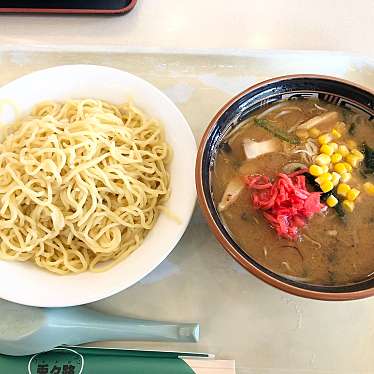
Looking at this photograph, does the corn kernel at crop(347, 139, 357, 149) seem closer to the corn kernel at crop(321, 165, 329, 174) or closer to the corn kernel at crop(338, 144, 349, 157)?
the corn kernel at crop(338, 144, 349, 157)

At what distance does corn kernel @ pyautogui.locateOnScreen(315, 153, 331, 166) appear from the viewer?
5.76 feet

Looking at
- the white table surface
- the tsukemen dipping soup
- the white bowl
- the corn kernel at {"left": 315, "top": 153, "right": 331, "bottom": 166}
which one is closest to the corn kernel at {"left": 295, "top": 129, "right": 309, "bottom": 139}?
the tsukemen dipping soup

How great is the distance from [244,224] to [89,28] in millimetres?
1379

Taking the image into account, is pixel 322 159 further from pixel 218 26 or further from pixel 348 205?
pixel 218 26

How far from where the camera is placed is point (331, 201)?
1.70m

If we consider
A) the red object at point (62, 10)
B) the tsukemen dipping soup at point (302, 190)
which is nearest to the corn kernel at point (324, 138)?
the tsukemen dipping soup at point (302, 190)

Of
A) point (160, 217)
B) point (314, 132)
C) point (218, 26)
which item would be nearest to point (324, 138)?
point (314, 132)

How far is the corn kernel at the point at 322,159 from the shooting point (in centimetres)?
176

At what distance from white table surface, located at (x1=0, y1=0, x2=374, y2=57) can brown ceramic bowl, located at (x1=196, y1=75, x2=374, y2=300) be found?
2.04 ft

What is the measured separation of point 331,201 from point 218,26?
1.22m

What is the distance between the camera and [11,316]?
162 cm

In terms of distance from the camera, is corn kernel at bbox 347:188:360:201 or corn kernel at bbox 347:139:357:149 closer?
corn kernel at bbox 347:188:360:201

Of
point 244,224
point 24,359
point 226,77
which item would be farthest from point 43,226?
point 226,77

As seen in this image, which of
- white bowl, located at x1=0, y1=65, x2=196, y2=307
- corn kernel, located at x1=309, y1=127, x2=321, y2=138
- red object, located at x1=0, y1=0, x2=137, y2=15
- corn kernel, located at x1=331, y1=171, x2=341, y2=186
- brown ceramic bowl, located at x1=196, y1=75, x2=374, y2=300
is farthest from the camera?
red object, located at x1=0, y1=0, x2=137, y2=15
